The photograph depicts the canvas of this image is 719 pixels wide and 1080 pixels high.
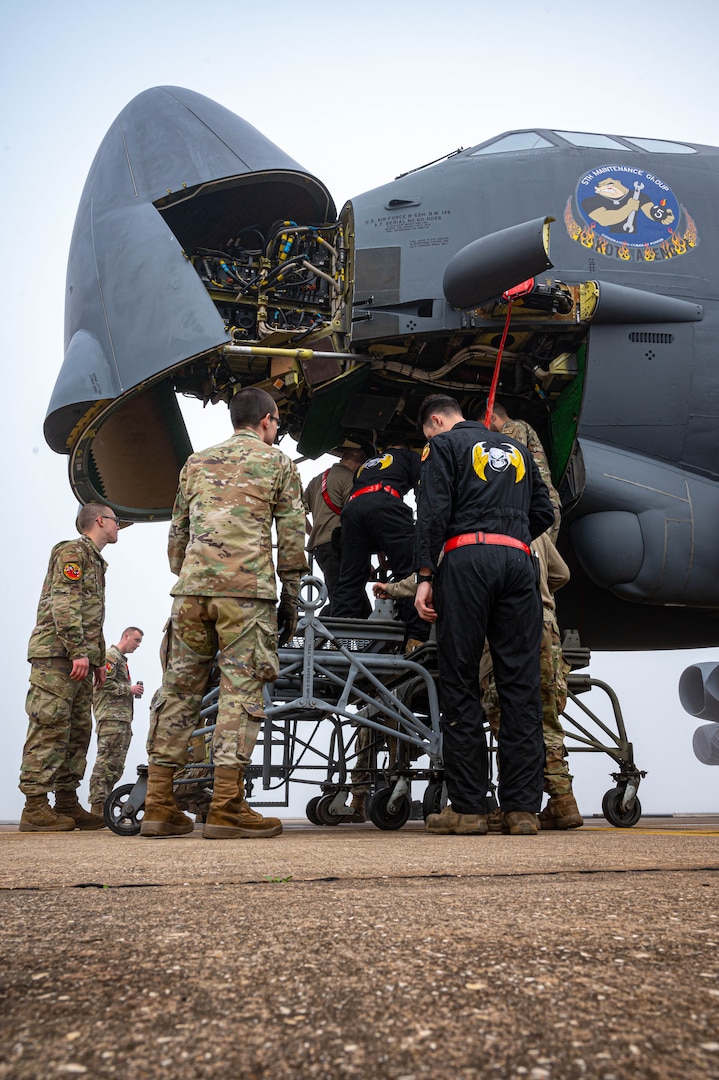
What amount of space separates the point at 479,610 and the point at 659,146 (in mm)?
4221

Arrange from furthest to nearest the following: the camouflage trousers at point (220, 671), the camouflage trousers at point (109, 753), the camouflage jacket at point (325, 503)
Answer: the camouflage trousers at point (109, 753)
the camouflage jacket at point (325, 503)
the camouflage trousers at point (220, 671)

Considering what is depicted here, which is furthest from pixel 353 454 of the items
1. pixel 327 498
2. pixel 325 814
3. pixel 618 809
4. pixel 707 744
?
pixel 707 744

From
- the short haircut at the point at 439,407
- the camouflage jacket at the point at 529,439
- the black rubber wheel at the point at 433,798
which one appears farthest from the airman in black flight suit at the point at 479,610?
the camouflage jacket at the point at 529,439

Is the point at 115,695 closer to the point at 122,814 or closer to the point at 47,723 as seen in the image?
the point at 47,723

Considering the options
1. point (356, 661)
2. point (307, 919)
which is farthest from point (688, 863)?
point (356, 661)

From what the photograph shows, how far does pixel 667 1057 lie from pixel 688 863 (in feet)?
4.87

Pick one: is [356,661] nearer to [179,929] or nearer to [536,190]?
[179,929]

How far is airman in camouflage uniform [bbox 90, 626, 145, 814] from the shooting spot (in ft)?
28.0

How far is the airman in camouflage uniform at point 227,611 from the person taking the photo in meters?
3.15

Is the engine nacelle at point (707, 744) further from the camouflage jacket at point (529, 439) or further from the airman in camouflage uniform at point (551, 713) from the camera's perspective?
the airman in camouflage uniform at point (551, 713)

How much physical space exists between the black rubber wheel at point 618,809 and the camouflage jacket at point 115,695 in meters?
5.20

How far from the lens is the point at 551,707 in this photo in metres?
4.21

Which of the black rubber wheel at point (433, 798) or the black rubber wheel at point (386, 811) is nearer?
the black rubber wheel at point (386, 811)

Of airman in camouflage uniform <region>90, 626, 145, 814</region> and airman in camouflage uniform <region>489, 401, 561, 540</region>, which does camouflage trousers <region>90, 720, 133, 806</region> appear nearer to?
airman in camouflage uniform <region>90, 626, 145, 814</region>
